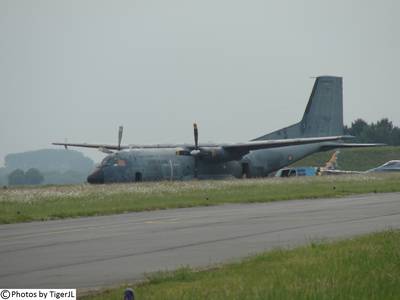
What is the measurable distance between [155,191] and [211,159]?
67.0 ft

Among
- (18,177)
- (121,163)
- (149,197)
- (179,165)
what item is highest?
(121,163)

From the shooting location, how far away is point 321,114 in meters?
76.1

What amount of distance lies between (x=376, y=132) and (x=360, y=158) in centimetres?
3740

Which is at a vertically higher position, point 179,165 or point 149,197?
point 179,165

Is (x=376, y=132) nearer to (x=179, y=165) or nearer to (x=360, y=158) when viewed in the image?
(x=360, y=158)

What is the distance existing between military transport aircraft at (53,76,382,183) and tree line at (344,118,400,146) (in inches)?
2783

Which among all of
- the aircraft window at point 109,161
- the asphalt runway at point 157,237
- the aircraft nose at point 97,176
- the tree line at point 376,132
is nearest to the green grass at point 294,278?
the asphalt runway at point 157,237

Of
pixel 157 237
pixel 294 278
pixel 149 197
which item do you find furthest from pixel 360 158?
pixel 294 278

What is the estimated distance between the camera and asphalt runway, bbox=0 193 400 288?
1580cm

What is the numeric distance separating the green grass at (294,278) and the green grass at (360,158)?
9478 cm

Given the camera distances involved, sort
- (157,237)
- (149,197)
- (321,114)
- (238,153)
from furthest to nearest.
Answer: (321,114), (238,153), (149,197), (157,237)

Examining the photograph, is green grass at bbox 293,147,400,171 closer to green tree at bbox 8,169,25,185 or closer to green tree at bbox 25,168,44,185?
green tree at bbox 25,168,44,185

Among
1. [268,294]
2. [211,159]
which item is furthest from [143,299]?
[211,159]

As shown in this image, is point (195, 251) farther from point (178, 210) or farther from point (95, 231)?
point (178, 210)
